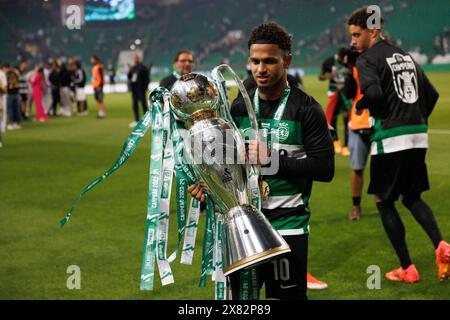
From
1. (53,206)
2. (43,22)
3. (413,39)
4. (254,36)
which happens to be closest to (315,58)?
(413,39)

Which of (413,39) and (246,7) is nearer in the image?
(413,39)

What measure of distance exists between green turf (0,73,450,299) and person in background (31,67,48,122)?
30.1ft

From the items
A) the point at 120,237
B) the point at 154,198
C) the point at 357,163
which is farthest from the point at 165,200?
the point at 357,163

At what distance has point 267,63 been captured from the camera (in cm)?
295

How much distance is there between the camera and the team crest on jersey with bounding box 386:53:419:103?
15.1 ft

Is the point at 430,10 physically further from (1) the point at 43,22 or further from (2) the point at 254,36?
(2) the point at 254,36

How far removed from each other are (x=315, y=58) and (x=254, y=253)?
4359 cm

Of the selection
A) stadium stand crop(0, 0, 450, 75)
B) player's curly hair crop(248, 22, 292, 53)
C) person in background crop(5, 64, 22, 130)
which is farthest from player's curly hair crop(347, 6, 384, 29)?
stadium stand crop(0, 0, 450, 75)

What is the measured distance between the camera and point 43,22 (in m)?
47.7

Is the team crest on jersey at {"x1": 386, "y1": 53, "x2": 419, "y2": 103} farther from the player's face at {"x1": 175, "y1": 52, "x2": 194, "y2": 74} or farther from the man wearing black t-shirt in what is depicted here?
the player's face at {"x1": 175, "y1": 52, "x2": 194, "y2": 74}

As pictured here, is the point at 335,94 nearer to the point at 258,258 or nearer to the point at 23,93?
the point at 258,258

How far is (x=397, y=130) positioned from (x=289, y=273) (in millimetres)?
1899

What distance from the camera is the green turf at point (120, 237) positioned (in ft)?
15.7

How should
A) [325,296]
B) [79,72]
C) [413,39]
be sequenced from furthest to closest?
[413,39] < [79,72] < [325,296]
